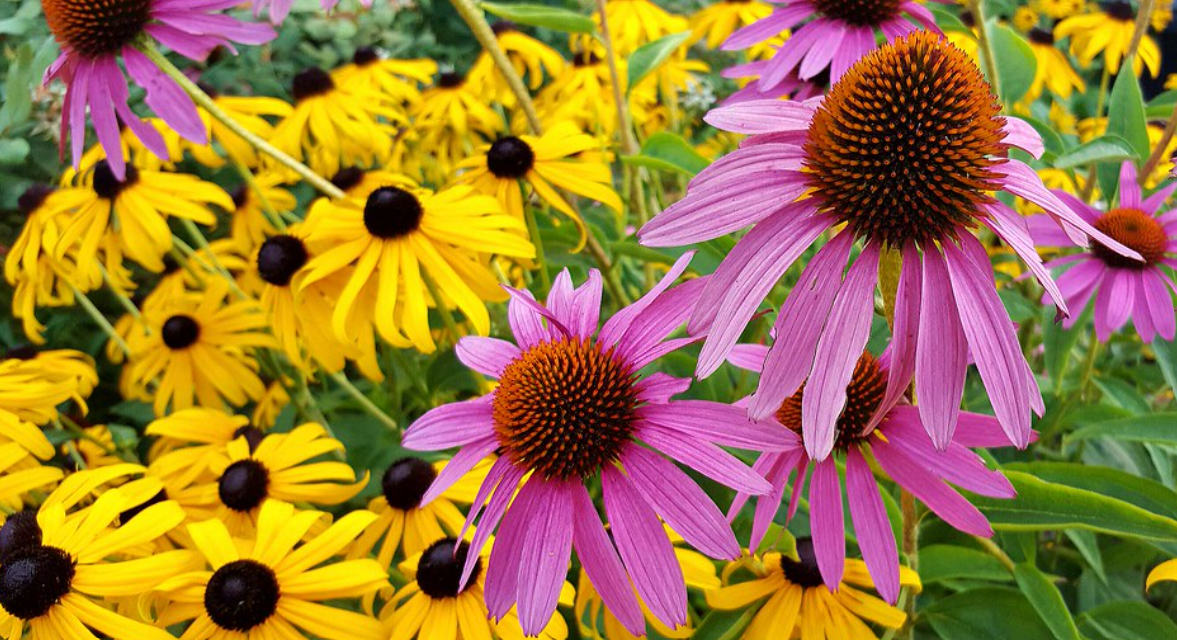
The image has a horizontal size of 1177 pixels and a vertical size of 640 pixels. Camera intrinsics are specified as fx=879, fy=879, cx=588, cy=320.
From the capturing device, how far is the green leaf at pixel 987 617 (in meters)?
0.76

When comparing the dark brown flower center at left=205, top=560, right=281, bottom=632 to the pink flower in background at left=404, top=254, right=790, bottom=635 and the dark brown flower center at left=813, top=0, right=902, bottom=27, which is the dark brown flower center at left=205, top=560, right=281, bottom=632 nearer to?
the pink flower in background at left=404, top=254, right=790, bottom=635

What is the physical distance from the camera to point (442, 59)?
288 cm

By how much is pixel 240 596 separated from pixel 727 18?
1.25 meters

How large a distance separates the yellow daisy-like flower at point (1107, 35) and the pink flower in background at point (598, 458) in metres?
1.56

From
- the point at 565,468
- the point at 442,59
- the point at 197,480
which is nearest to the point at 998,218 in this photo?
the point at 565,468

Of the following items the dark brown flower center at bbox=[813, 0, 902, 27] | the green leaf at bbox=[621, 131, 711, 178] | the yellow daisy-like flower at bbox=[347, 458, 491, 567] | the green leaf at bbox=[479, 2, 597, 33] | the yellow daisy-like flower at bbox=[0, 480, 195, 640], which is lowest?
the yellow daisy-like flower at bbox=[347, 458, 491, 567]

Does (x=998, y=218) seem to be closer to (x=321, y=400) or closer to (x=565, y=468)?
(x=565, y=468)

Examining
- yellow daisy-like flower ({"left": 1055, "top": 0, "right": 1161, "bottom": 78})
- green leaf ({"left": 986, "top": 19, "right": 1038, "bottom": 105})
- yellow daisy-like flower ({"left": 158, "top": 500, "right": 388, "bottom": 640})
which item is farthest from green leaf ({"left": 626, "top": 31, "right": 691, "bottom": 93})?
yellow daisy-like flower ({"left": 1055, "top": 0, "right": 1161, "bottom": 78})

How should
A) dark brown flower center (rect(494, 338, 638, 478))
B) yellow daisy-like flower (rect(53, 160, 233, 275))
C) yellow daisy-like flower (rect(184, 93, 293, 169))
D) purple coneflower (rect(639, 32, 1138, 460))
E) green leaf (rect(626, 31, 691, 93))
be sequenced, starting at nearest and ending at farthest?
purple coneflower (rect(639, 32, 1138, 460))
dark brown flower center (rect(494, 338, 638, 478))
green leaf (rect(626, 31, 691, 93))
yellow daisy-like flower (rect(53, 160, 233, 275))
yellow daisy-like flower (rect(184, 93, 293, 169))

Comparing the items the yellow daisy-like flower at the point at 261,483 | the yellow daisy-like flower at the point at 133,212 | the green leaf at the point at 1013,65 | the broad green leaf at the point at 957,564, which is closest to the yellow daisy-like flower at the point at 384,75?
the yellow daisy-like flower at the point at 133,212

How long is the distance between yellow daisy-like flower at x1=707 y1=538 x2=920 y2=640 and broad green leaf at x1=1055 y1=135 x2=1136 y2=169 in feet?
1.23

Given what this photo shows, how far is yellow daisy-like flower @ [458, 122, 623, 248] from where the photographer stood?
105 cm

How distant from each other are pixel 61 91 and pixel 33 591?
65.4 inches

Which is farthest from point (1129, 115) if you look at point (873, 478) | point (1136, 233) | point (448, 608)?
point (448, 608)
